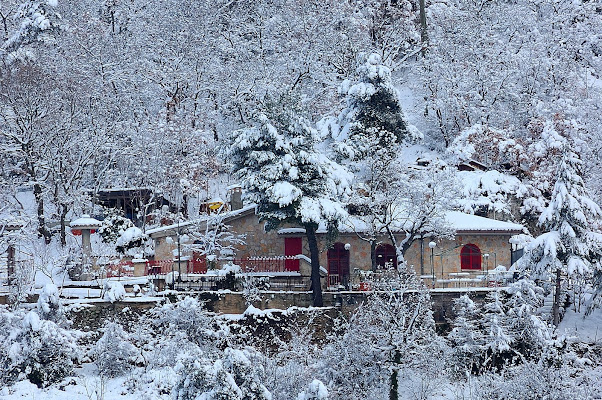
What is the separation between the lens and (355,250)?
3625 cm

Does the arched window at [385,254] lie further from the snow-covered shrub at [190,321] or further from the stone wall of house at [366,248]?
the snow-covered shrub at [190,321]

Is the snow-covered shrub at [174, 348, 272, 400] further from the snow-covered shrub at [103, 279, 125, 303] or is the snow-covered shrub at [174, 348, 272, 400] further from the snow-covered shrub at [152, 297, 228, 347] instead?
the snow-covered shrub at [103, 279, 125, 303]

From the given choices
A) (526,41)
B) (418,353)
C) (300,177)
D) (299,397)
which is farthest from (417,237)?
(526,41)

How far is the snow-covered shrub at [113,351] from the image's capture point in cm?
2636

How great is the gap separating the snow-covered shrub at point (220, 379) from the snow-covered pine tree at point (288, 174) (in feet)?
38.4

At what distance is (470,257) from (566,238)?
225 inches

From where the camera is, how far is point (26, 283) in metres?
29.6

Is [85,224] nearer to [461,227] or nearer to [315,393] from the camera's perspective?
[315,393]

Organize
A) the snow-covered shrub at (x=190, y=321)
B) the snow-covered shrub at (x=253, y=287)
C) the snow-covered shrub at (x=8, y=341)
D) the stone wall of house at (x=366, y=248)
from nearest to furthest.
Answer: the snow-covered shrub at (x=8, y=341), the snow-covered shrub at (x=190, y=321), the snow-covered shrub at (x=253, y=287), the stone wall of house at (x=366, y=248)

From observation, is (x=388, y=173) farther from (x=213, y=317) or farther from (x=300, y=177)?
(x=213, y=317)

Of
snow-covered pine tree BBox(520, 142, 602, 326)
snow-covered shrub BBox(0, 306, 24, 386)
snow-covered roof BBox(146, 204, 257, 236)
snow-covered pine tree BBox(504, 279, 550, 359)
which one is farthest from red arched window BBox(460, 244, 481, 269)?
snow-covered shrub BBox(0, 306, 24, 386)

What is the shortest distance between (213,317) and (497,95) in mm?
28401

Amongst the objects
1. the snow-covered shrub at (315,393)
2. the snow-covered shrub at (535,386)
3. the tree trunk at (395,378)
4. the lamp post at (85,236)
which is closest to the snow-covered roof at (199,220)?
the lamp post at (85,236)

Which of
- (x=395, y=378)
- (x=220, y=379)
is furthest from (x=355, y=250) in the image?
(x=220, y=379)
